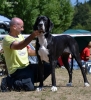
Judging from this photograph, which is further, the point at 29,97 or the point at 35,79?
the point at 35,79

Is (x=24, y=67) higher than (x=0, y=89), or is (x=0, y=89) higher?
(x=24, y=67)

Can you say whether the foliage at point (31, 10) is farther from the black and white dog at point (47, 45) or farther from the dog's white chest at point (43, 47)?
the dog's white chest at point (43, 47)

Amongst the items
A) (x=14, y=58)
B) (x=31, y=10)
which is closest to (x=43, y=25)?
(x=14, y=58)

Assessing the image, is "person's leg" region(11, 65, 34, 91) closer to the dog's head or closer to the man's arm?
the man's arm

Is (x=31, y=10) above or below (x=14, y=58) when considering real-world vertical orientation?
below

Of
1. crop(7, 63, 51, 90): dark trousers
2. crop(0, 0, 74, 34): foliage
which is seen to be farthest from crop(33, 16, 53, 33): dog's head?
crop(0, 0, 74, 34): foliage

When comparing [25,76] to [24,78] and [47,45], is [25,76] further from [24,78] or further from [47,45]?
[47,45]

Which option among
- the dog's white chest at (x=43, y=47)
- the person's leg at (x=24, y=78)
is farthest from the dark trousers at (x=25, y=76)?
the dog's white chest at (x=43, y=47)

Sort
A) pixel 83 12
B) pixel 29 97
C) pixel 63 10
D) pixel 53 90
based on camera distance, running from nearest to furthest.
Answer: pixel 29 97, pixel 53 90, pixel 63 10, pixel 83 12

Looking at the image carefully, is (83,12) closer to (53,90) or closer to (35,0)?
(35,0)

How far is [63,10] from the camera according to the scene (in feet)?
157

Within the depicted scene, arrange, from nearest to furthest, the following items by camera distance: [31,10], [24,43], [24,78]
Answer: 1. [24,43]
2. [24,78]
3. [31,10]

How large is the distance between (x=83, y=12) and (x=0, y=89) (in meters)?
82.5

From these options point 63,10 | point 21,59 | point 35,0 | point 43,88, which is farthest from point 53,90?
point 63,10
